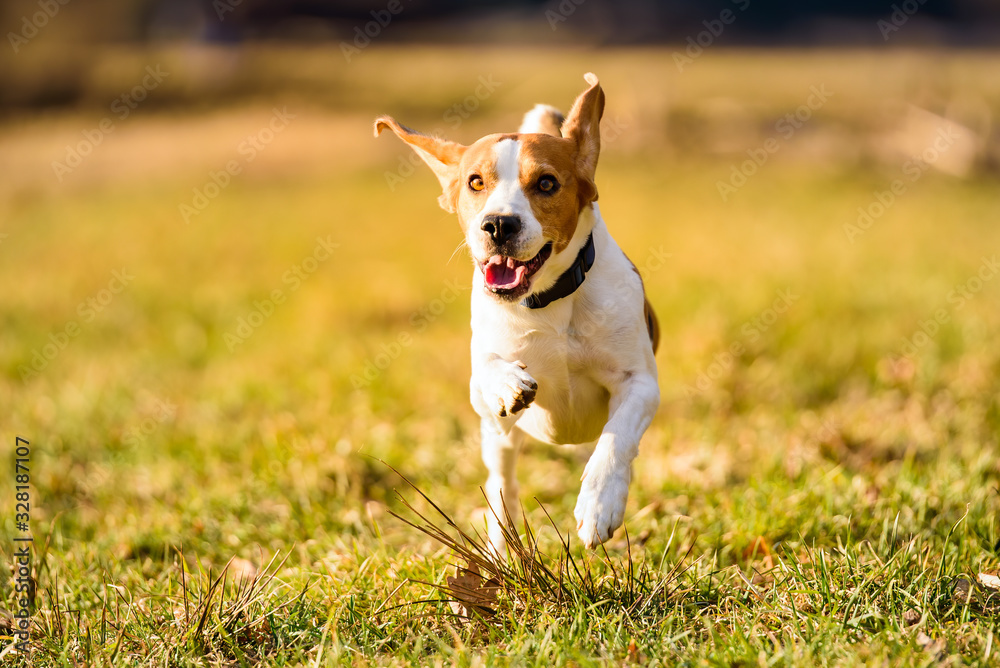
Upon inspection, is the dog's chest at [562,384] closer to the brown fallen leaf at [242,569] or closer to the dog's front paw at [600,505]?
the dog's front paw at [600,505]

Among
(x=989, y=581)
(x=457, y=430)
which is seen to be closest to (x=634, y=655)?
(x=989, y=581)

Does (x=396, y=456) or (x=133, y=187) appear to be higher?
(x=396, y=456)

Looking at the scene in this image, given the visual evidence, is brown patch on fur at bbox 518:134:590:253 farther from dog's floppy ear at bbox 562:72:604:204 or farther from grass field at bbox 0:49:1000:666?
grass field at bbox 0:49:1000:666

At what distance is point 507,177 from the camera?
8.91ft

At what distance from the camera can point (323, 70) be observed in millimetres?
23266

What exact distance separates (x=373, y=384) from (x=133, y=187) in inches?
465

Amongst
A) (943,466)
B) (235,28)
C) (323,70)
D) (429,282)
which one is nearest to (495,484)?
(943,466)

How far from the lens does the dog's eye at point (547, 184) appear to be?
8.85ft

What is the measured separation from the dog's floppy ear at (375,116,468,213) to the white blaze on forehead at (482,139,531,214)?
0.75 ft

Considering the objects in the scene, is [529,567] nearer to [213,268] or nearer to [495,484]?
[495,484]

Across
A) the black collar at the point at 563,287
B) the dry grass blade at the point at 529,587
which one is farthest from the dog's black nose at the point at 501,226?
the dry grass blade at the point at 529,587

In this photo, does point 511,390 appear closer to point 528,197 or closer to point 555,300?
point 555,300

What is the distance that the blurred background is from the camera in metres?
4.77

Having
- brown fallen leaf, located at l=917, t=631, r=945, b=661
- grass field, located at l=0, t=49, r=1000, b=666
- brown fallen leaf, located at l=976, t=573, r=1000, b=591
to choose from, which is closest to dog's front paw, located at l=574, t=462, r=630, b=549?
grass field, located at l=0, t=49, r=1000, b=666
